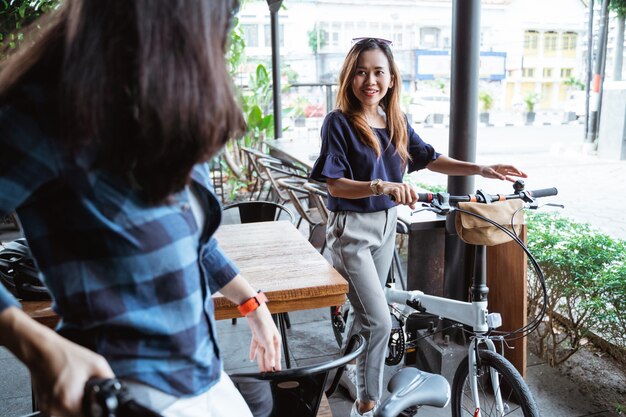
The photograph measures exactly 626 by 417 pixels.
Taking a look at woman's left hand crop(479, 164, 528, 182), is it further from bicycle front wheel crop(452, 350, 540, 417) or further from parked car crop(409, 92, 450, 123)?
parked car crop(409, 92, 450, 123)

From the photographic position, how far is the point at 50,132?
697 mm

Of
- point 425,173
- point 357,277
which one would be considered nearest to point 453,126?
point 357,277

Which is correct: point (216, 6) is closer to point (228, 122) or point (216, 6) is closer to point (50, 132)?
point (228, 122)

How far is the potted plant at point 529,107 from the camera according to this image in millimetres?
18234

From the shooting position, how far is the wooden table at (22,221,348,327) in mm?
1610

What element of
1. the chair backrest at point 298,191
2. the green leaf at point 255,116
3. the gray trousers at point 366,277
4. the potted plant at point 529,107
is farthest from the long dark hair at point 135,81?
the potted plant at point 529,107

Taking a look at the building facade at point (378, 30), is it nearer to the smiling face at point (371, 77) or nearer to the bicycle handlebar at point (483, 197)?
the smiling face at point (371, 77)

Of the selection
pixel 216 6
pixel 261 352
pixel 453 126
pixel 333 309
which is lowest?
pixel 333 309

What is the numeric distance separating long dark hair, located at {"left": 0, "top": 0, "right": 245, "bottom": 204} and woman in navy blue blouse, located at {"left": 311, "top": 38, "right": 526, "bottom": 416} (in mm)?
1328

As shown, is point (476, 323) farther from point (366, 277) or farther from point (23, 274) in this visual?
point (23, 274)

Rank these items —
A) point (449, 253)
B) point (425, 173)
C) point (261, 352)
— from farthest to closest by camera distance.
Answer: point (425, 173)
point (449, 253)
point (261, 352)

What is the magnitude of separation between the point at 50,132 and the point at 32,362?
11.8 inches

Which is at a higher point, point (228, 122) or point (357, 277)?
point (228, 122)

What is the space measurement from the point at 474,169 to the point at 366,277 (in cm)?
64
